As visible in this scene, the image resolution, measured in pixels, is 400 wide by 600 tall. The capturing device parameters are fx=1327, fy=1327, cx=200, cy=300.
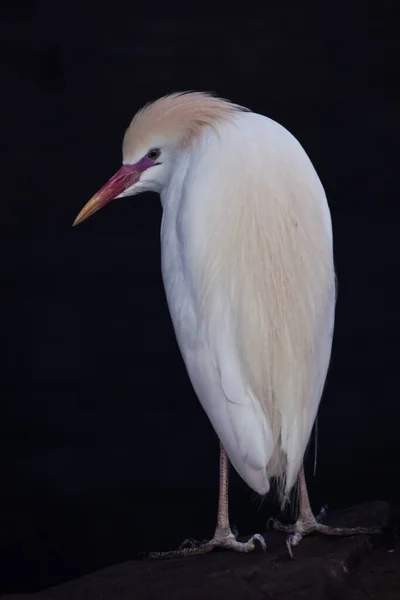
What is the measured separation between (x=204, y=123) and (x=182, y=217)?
19cm

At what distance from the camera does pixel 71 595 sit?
2.13 metres

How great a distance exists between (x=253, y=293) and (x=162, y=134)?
1.18ft

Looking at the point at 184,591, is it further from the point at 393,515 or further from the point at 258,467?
the point at 393,515

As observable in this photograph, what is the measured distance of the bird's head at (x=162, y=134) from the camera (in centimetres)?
224

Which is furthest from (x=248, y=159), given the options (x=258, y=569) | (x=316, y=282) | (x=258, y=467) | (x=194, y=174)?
(x=258, y=569)

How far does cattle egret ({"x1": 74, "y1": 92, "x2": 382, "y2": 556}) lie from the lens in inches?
82.2

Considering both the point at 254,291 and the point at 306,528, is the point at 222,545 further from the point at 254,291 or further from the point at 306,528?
the point at 254,291

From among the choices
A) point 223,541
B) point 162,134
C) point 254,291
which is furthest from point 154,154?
point 223,541

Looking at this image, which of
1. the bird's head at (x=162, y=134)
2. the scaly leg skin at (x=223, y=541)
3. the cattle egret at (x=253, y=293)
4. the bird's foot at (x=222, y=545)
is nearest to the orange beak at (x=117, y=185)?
the bird's head at (x=162, y=134)

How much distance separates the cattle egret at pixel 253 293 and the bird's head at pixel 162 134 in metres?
0.05

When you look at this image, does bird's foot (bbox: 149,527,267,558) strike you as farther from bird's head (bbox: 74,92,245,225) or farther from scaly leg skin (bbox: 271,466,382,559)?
bird's head (bbox: 74,92,245,225)

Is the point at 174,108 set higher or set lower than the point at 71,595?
higher

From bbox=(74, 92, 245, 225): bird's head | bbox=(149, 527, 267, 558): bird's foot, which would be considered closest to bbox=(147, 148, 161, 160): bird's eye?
bbox=(74, 92, 245, 225): bird's head

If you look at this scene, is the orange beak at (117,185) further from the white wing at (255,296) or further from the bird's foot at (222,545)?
the bird's foot at (222,545)
